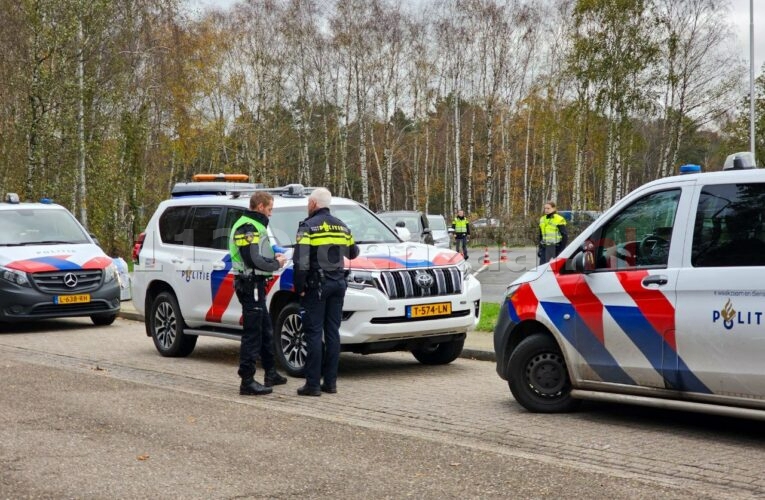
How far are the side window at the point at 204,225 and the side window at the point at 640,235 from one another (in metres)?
5.34

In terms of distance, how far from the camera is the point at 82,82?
31078 millimetres

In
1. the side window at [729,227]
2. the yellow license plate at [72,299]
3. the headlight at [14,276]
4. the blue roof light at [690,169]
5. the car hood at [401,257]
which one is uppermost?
the blue roof light at [690,169]

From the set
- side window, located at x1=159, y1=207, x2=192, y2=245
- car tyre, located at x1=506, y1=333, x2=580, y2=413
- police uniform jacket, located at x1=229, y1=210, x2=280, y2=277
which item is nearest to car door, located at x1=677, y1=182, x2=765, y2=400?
car tyre, located at x1=506, y1=333, x2=580, y2=413

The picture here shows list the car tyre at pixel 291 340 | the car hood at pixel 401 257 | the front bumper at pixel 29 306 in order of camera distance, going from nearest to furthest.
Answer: the car hood at pixel 401 257 < the car tyre at pixel 291 340 < the front bumper at pixel 29 306

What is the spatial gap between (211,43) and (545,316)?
47.9 meters

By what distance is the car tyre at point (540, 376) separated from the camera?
827 centimetres

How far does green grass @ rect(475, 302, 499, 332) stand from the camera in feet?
46.4

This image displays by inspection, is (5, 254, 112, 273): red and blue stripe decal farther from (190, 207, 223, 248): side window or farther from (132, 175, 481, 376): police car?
(190, 207, 223, 248): side window

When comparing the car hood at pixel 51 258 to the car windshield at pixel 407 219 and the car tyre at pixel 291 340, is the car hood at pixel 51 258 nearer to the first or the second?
the car tyre at pixel 291 340

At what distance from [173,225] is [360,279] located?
11.7 ft

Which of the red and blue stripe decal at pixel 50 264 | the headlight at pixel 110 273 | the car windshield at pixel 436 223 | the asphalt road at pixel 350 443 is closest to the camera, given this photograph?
the asphalt road at pixel 350 443

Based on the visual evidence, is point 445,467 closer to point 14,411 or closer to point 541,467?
point 541,467

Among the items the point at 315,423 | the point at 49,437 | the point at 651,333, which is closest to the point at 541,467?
the point at 651,333

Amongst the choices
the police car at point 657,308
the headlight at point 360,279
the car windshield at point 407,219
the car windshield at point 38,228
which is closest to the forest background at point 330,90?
the car windshield at point 407,219
